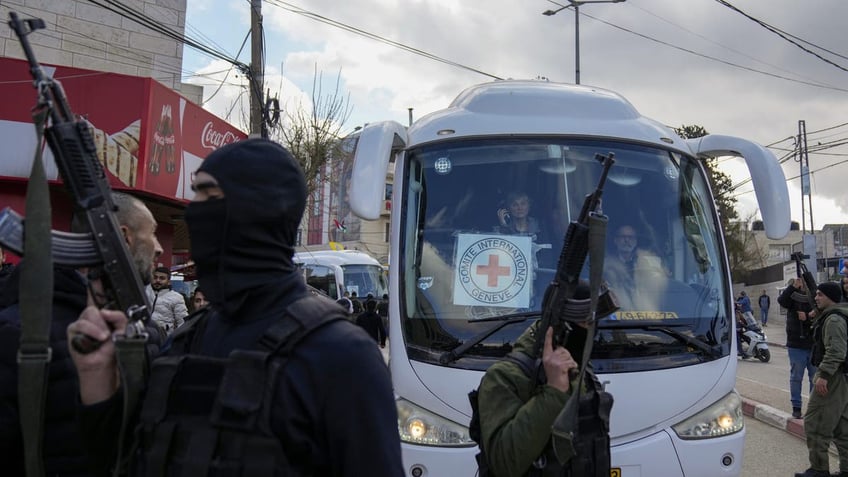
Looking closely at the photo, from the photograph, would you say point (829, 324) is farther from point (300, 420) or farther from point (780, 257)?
point (780, 257)

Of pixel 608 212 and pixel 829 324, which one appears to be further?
Answer: pixel 829 324

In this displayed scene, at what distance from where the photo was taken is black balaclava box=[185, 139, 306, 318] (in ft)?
5.49

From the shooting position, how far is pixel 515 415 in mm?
2578

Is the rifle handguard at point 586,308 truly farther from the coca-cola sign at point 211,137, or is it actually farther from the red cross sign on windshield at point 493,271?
the coca-cola sign at point 211,137

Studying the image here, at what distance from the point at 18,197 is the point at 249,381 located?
35.5 ft

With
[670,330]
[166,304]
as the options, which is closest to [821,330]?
[670,330]

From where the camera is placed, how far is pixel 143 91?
11.0 metres

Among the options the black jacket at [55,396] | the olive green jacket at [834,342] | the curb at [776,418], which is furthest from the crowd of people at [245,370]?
the curb at [776,418]

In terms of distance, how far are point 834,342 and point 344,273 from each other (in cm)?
1824

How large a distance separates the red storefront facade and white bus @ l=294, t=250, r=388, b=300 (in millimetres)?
10158

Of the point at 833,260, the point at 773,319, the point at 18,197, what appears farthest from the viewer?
the point at 833,260

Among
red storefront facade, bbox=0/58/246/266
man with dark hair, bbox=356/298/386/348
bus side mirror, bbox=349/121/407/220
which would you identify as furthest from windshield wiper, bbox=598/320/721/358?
man with dark hair, bbox=356/298/386/348

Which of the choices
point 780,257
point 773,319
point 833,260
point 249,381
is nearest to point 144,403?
point 249,381

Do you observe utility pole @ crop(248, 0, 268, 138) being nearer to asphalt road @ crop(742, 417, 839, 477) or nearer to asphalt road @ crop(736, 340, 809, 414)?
asphalt road @ crop(736, 340, 809, 414)
